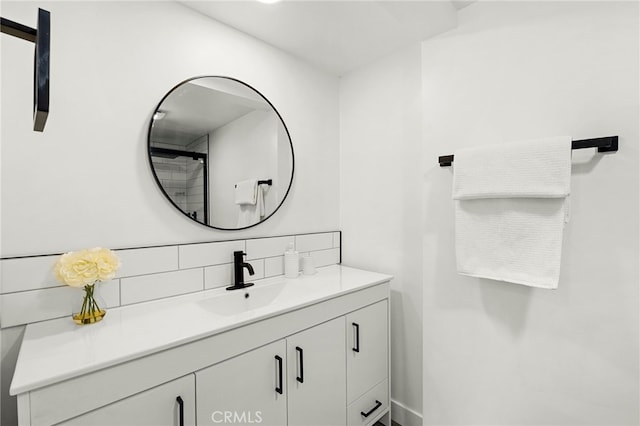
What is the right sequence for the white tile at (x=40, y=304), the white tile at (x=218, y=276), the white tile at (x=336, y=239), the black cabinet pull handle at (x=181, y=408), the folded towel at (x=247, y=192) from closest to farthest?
the black cabinet pull handle at (x=181, y=408) → the white tile at (x=40, y=304) → the white tile at (x=218, y=276) → the folded towel at (x=247, y=192) → the white tile at (x=336, y=239)

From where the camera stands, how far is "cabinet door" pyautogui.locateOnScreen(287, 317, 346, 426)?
124 centimetres

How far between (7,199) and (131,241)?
0.39 m

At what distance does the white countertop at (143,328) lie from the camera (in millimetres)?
776

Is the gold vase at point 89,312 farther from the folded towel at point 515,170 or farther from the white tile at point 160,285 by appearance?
the folded towel at point 515,170

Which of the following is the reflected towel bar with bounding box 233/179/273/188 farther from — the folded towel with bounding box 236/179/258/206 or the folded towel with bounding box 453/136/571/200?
the folded towel with bounding box 453/136/571/200

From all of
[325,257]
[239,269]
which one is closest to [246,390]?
[239,269]

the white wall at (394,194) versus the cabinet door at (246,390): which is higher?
the white wall at (394,194)

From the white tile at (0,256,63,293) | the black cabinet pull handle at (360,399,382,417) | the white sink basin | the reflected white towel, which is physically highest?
the reflected white towel

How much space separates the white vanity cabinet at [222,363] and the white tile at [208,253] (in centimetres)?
16

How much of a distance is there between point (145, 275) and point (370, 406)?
1252 mm

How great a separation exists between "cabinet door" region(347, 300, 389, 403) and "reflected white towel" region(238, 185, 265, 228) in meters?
0.69

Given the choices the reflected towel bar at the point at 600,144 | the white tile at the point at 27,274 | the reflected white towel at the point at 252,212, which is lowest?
the white tile at the point at 27,274

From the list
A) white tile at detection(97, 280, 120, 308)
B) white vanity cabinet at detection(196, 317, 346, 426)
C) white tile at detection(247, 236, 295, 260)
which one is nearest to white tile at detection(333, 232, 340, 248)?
white tile at detection(247, 236, 295, 260)

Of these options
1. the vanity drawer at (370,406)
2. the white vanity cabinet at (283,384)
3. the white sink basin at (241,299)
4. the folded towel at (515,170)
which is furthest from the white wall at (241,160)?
the vanity drawer at (370,406)
